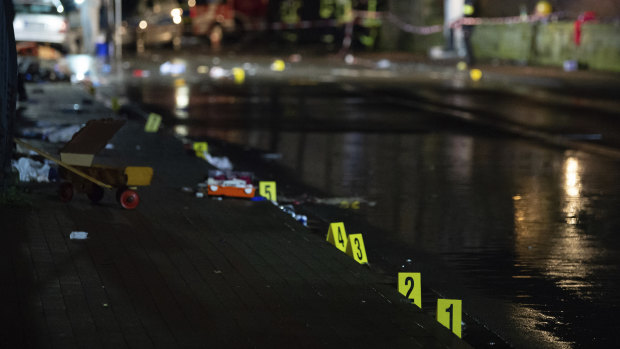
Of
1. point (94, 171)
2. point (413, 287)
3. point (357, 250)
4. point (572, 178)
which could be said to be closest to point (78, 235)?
point (94, 171)

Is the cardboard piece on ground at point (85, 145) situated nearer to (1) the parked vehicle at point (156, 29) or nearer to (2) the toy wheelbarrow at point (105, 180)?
(2) the toy wheelbarrow at point (105, 180)

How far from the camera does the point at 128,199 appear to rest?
415 inches

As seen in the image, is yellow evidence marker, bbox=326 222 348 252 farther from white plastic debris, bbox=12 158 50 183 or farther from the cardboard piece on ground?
white plastic debris, bbox=12 158 50 183

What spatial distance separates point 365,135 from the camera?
19656 millimetres

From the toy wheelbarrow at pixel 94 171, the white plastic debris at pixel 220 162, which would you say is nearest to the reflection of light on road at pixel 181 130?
the white plastic debris at pixel 220 162

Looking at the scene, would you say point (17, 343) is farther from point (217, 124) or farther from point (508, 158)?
point (217, 124)

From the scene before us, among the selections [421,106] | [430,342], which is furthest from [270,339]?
[421,106]

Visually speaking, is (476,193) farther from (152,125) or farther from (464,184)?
(152,125)

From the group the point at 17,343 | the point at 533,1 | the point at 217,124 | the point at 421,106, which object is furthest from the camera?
the point at 533,1

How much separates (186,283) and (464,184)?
6.99m

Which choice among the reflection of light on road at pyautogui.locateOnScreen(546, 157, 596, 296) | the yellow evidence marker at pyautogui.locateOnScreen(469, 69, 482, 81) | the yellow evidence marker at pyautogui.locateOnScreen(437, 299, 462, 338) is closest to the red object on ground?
the yellow evidence marker at pyautogui.locateOnScreen(469, 69, 482, 81)

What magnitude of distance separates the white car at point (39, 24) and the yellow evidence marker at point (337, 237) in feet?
97.8

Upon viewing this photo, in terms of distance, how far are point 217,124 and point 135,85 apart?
33.6 feet

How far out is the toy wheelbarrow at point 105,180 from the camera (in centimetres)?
1049
